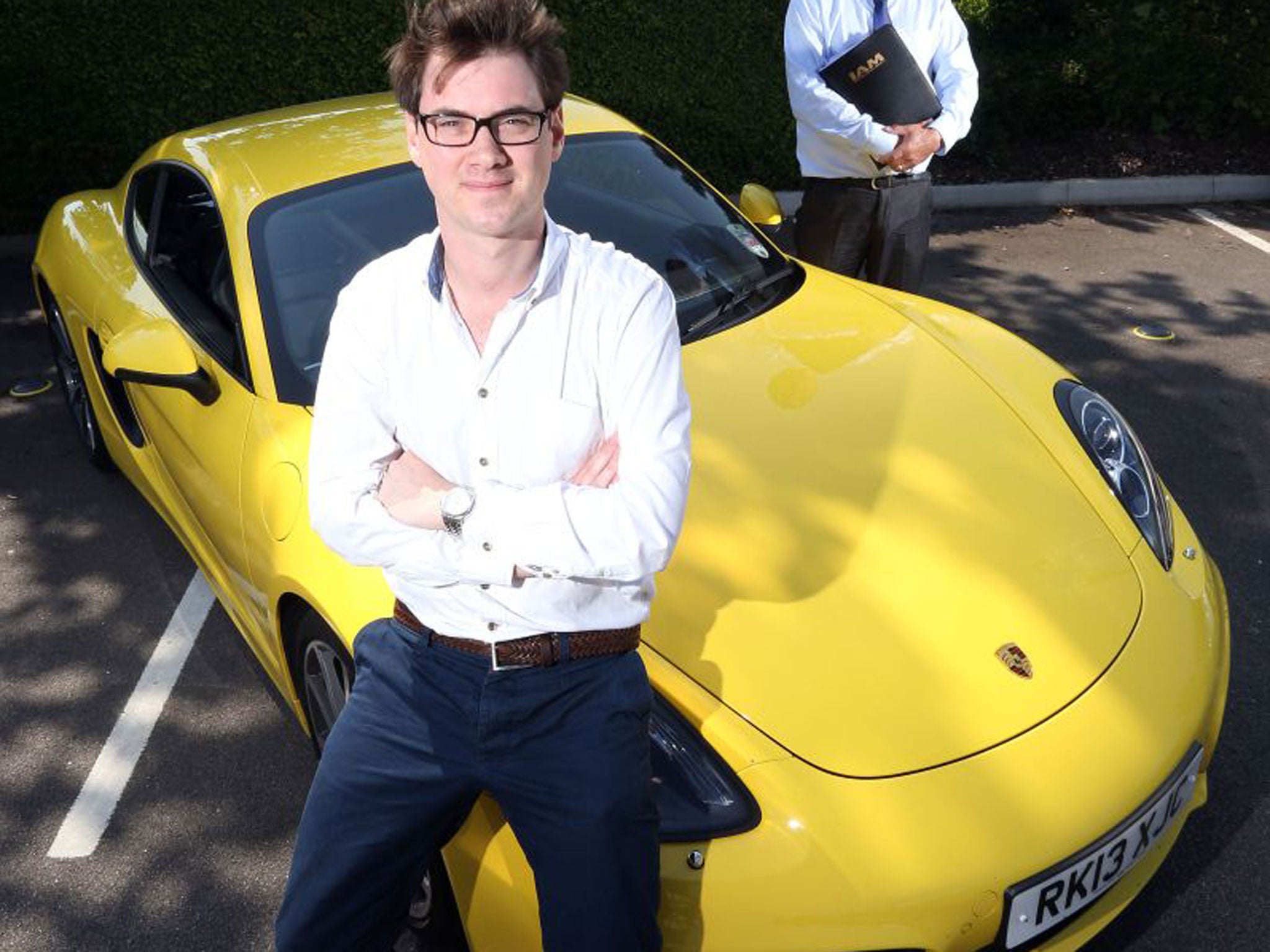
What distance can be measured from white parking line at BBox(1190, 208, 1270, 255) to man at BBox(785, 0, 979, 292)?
3.20 meters

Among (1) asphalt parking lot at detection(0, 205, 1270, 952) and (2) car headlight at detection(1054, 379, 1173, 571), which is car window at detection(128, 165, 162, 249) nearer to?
(1) asphalt parking lot at detection(0, 205, 1270, 952)

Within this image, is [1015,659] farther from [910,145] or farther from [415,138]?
[910,145]

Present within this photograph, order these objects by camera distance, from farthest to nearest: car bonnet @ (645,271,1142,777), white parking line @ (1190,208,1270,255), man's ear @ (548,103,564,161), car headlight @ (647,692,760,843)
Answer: white parking line @ (1190,208,1270,255) → car bonnet @ (645,271,1142,777) → car headlight @ (647,692,760,843) → man's ear @ (548,103,564,161)

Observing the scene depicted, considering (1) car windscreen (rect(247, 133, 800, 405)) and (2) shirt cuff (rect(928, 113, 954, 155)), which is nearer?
(1) car windscreen (rect(247, 133, 800, 405))

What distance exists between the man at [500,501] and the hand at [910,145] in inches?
109

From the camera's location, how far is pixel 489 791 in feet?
6.66

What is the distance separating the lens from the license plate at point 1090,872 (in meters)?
2.15

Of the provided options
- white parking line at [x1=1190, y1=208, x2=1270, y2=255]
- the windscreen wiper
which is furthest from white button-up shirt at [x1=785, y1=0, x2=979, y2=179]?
white parking line at [x1=1190, y1=208, x2=1270, y2=255]

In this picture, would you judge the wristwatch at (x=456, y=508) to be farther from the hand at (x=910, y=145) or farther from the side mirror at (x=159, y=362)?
the hand at (x=910, y=145)

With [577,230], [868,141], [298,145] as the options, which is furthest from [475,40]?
[868,141]

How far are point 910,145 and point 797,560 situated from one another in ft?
8.04

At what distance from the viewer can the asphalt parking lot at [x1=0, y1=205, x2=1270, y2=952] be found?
9.24ft

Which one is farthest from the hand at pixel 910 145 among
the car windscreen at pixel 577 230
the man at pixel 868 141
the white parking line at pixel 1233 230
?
the white parking line at pixel 1233 230

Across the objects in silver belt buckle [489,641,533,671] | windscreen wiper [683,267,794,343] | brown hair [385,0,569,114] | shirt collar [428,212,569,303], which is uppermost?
brown hair [385,0,569,114]
